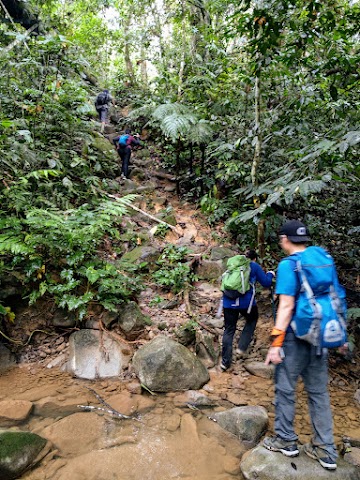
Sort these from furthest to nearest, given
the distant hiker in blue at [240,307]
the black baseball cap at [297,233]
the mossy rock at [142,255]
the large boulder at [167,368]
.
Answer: the mossy rock at [142,255] → the distant hiker in blue at [240,307] → the large boulder at [167,368] → the black baseball cap at [297,233]

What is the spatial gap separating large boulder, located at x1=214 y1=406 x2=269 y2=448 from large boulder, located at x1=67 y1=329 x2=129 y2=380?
62.6 inches

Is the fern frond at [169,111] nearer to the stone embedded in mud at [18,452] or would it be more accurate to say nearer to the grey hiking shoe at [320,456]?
the stone embedded in mud at [18,452]

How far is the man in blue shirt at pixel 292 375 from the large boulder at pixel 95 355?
227 centimetres

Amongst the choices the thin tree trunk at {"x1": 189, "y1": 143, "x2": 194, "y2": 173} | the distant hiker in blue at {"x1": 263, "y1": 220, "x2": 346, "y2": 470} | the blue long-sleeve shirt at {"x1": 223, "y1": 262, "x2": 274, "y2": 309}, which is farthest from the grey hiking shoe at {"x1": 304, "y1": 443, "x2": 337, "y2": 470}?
the thin tree trunk at {"x1": 189, "y1": 143, "x2": 194, "y2": 173}

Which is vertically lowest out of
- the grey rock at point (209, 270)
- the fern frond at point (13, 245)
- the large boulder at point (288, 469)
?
the large boulder at point (288, 469)

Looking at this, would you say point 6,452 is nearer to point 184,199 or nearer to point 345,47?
point 345,47

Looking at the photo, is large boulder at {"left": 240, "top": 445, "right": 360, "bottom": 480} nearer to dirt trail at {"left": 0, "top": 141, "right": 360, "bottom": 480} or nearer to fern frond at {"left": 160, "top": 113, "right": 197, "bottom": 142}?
dirt trail at {"left": 0, "top": 141, "right": 360, "bottom": 480}

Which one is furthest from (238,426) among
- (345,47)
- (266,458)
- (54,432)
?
(345,47)

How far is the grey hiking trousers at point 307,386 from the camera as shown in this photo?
2.72m

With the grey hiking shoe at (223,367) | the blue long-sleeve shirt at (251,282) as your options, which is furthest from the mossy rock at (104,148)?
the grey hiking shoe at (223,367)

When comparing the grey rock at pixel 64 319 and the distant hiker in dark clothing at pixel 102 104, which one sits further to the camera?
the distant hiker in dark clothing at pixel 102 104

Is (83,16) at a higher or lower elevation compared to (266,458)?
higher

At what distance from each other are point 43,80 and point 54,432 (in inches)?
260

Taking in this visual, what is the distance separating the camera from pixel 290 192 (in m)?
3.68
